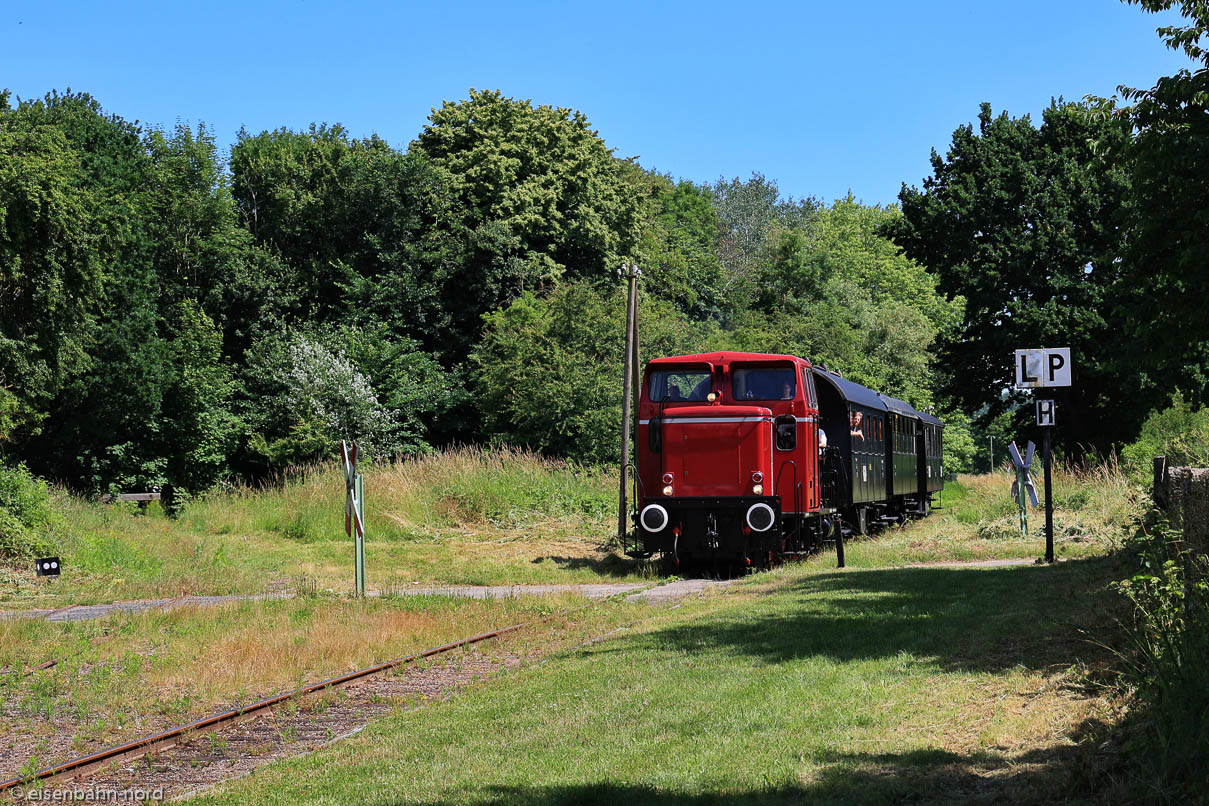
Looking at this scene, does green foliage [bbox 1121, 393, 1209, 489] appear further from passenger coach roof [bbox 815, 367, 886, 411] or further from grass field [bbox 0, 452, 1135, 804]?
grass field [bbox 0, 452, 1135, 804]

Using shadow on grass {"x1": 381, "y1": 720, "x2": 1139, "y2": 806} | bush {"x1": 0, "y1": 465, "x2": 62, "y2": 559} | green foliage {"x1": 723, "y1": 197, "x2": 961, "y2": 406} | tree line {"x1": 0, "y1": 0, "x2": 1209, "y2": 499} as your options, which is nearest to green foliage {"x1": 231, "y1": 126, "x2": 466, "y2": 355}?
tree line {"x1": 0, "y1": 0, "x2": 1209, "y2": 499}

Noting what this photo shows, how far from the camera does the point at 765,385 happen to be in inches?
829

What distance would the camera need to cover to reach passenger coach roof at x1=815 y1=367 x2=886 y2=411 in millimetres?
22750

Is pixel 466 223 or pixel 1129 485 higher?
pixel 466 223

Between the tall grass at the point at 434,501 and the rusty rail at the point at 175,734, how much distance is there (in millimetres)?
16167

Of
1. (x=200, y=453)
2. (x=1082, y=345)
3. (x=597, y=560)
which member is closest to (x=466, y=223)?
(x=200, y=453)

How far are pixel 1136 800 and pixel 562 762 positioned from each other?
3.23 meters

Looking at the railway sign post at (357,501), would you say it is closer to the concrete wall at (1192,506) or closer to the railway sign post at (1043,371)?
the railway sign post at (1043,371)

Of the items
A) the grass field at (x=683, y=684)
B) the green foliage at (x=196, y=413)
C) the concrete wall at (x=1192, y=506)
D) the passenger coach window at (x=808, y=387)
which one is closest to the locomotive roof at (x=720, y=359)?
the passenger coach window at (x=808, y=387)

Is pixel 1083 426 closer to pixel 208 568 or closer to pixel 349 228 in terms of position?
pixel 208 568

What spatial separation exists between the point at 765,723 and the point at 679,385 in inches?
549

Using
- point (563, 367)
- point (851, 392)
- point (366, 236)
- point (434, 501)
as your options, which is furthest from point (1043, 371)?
point (366, 236)

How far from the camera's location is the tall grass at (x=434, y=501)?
95.8 ft

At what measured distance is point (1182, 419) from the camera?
39469mm
